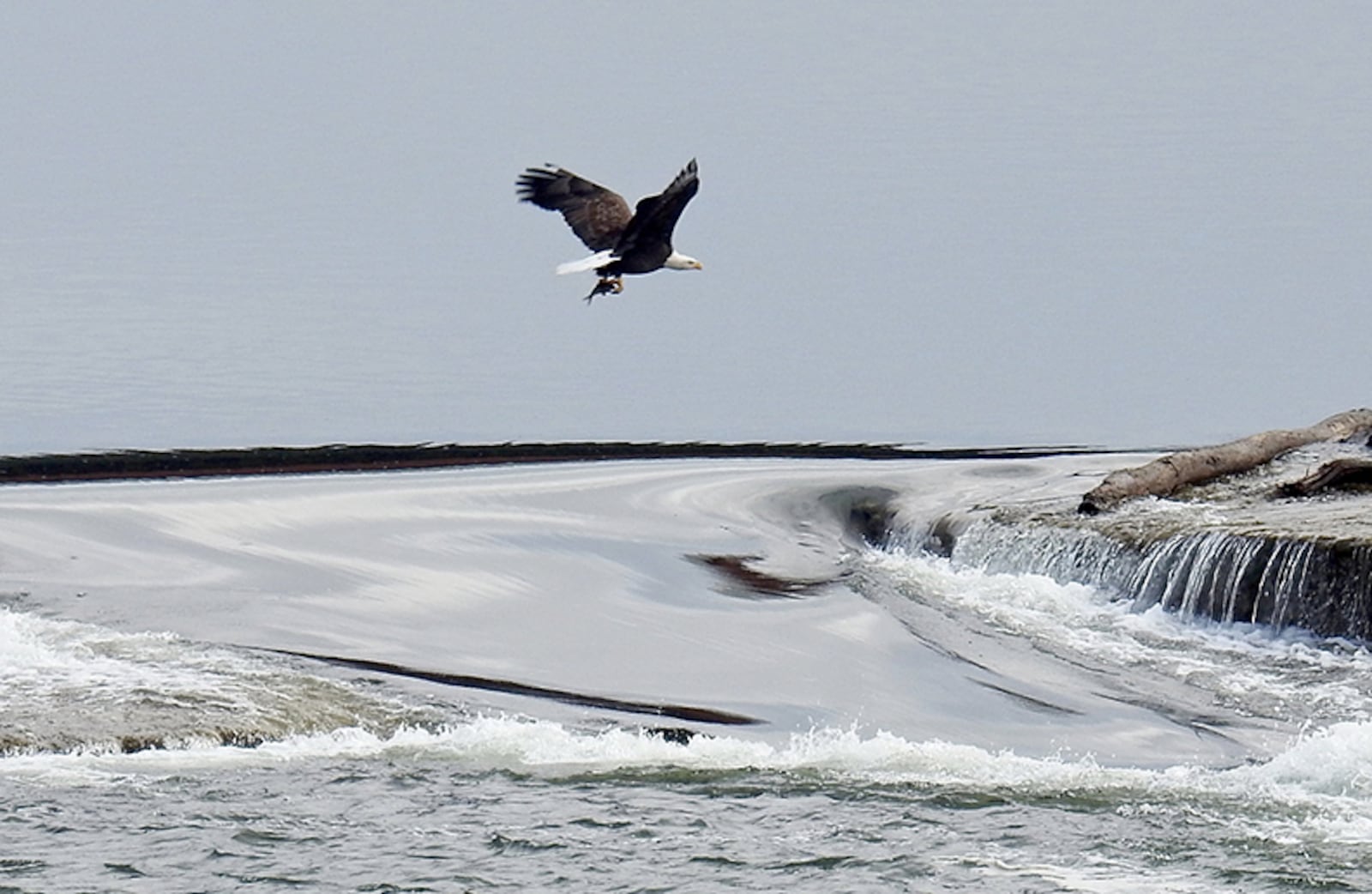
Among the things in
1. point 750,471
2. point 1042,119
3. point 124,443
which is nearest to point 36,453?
Result: point 124,443

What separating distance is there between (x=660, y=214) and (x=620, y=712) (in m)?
5.82

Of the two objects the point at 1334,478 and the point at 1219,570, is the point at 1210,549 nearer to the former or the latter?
the point at 1219,570

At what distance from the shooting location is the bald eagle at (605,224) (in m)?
20.5

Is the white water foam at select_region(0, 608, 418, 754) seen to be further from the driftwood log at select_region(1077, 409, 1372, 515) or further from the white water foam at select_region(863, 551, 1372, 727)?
the driftwood log at select_region(1077, 409, 1372, 515)

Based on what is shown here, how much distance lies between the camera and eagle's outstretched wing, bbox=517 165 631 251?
21.1 m

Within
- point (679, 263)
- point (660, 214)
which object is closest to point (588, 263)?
point (660, 214)

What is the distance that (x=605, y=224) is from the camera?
21250 millimetres

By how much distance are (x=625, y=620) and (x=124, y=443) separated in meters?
10.6

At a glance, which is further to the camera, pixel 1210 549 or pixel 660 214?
pixel 660 214

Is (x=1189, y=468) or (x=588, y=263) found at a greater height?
(x=588, y=263)

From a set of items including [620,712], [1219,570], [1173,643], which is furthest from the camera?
[1219,570]

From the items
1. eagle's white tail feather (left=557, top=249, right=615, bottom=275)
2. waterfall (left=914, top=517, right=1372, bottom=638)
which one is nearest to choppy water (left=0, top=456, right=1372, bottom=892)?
waterfall (left=914, top=517, right=1372, bottom=638)

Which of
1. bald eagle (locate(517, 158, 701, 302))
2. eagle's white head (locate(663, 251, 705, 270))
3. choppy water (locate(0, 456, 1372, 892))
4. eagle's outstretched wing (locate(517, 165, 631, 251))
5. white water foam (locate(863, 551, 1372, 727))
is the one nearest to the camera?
choppy water (locate(0, 456, 1372, 892))

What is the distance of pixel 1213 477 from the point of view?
22188 millimetres
